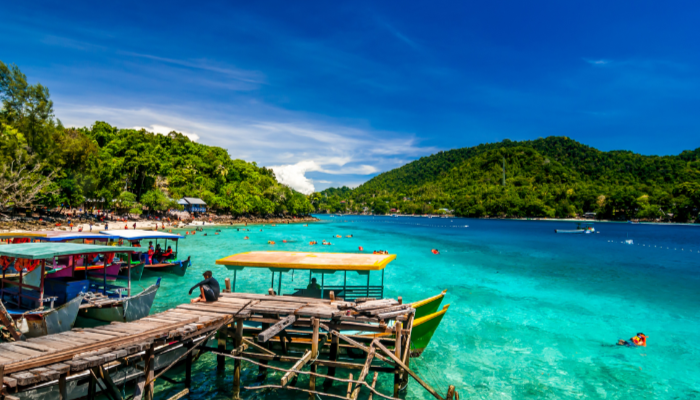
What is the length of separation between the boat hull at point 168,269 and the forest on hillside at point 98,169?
94.2ft

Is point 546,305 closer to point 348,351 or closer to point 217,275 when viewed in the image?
point 348,351

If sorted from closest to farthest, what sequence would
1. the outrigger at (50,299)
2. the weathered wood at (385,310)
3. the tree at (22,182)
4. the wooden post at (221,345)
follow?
the weathered wood at (385,310)
the wooden post at (221,345)
the outrigger at (50,299)
the tree at (22,182)

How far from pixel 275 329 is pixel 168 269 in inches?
729

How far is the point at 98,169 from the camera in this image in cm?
5350

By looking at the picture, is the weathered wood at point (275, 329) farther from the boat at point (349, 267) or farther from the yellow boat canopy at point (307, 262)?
the yellow boat canopy at point (307, 262)

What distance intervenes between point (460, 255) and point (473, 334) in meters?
29.0

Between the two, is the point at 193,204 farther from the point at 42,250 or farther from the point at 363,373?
the point at 363,373

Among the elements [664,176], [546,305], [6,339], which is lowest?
[546,305]

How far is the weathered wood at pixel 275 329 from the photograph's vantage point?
7.28 m

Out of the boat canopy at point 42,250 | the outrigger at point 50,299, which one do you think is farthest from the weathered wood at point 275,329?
the boat canopy at point 42,250

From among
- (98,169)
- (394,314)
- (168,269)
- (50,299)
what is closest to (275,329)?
(394,314)

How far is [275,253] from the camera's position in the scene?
46.3 ft

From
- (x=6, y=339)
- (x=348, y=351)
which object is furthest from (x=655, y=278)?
(x=6, y=339)

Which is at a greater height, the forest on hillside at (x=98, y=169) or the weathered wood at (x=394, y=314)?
the forest on hillside at (x=98, y=169)
